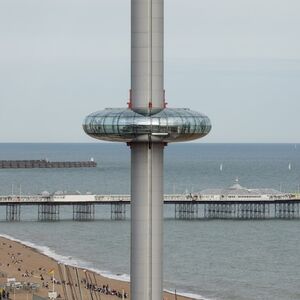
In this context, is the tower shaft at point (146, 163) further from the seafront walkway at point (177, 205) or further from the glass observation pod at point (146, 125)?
the seafront walkway at point (177, 205)

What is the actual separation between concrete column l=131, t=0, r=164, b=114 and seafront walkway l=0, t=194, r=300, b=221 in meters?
86.3

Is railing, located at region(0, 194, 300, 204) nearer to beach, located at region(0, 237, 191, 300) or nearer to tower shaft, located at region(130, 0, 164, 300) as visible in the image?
beach, located at region(0, 237, 191, 300)

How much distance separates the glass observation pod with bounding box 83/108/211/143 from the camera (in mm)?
36719

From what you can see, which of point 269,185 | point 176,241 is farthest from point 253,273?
point 269,185

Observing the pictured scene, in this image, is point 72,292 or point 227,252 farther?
point 227,252

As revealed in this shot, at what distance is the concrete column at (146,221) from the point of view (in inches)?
1468

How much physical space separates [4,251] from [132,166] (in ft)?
202

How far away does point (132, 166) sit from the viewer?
125 ft

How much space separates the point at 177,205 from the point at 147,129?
96.9 meters

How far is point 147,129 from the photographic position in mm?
36781

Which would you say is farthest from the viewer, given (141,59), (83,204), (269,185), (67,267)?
(269,185)

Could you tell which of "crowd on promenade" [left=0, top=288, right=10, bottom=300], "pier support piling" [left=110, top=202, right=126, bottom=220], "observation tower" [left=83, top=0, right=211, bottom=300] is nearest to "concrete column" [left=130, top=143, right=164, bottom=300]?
"observation tower" [left=83, top=0, right=211, bottom=300]

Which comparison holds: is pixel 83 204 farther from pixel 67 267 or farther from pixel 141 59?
pixel 141 59

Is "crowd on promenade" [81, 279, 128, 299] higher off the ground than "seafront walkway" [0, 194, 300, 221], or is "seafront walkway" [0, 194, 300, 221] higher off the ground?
"seafront walkway" [0, 194, 300, 221]
